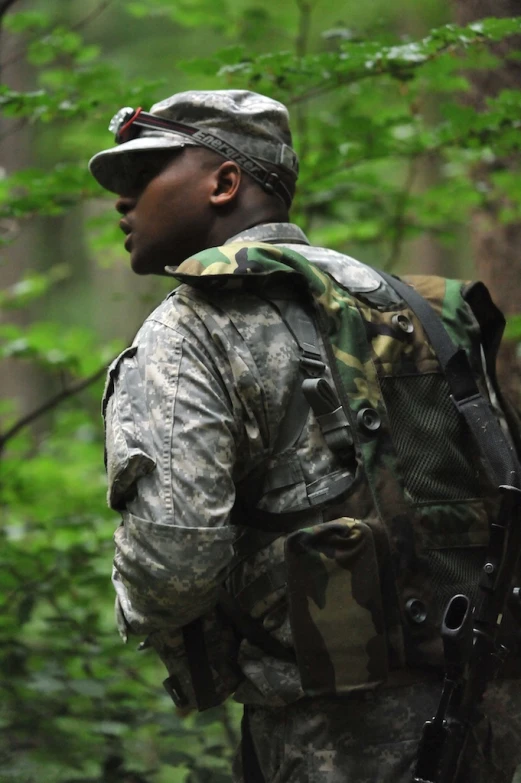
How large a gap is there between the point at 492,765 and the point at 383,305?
1.17 metres

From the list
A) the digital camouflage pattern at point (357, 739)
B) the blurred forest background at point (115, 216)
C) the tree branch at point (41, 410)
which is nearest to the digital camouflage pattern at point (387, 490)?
the digital camouflage pattern at point (357, 739)

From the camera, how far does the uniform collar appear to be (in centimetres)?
239

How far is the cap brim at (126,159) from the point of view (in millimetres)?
2422

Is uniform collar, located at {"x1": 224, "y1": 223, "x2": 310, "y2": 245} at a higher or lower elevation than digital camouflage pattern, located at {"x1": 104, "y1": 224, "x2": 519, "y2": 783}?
higher

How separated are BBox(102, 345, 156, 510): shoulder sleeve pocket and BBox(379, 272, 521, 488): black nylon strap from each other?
0.76m

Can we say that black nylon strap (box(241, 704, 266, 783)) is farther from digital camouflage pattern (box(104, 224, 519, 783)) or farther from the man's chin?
the man's chin

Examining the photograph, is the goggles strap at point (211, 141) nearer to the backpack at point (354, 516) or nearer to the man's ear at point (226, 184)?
the man's ear at point (226, 184)

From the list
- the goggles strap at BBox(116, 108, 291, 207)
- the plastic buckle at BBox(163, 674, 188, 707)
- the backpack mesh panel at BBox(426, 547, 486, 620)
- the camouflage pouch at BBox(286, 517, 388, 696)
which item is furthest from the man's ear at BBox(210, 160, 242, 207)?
the plastic buckle at BBox(163, 674, 188, 707)

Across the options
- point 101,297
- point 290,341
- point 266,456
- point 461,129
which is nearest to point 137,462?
point 266,456

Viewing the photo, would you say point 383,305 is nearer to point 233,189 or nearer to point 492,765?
point 233,189

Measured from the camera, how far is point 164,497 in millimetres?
1968

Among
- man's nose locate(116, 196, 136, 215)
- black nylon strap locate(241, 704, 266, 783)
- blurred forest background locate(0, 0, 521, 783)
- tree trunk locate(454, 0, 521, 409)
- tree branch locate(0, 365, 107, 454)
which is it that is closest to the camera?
black nylon strap locate(241, 704, 266, 783)

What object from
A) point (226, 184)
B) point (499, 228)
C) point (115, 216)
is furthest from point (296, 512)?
point (499, 228)

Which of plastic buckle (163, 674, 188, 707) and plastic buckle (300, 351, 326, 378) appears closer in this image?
plastic buckle (300, 351, 326, 378)
